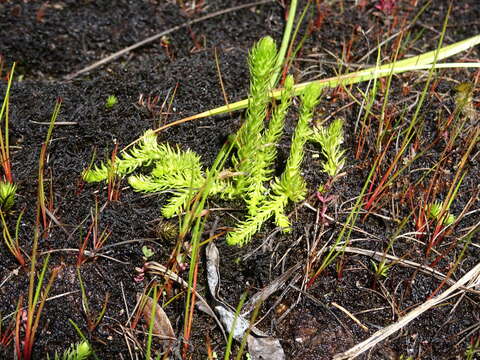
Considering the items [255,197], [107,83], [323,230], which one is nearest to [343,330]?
[323,230]

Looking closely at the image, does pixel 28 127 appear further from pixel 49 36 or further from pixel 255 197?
pixel 255 197

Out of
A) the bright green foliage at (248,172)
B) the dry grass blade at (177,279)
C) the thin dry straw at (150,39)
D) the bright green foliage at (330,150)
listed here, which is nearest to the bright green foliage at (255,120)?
the bright green foliage at (248,172)

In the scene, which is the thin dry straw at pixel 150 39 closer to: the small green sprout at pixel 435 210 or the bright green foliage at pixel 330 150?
the bright green foliage at pixel 330 150

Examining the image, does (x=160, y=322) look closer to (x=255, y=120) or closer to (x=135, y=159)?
(x=135, y=159)

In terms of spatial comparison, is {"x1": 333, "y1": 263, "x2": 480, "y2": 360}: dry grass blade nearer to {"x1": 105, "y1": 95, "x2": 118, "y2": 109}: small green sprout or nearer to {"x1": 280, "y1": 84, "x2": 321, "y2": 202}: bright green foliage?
{"x1": 280, "y1": 84, "x2": 321, "y2": 202}: bright green foliage

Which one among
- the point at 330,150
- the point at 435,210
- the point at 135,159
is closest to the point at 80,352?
the point at 135,159

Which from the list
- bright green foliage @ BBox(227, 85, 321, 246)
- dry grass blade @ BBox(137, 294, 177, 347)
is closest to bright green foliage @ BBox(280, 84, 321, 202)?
bright green foliage @ BBox(227, 85, 321, 246)
